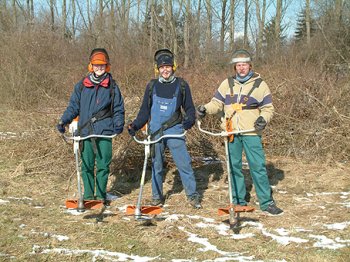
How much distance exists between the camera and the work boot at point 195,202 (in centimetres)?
555

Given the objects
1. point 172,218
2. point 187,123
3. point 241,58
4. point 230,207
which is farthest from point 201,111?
point 172,218

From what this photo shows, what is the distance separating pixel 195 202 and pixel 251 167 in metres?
0.89

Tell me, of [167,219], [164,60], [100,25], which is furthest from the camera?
[100,25]

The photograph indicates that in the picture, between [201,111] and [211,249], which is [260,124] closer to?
[201,111]

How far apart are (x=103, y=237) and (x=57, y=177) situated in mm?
2651

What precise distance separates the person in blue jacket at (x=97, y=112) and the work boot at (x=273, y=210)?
2125 millimetres

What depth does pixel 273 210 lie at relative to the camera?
530 cm

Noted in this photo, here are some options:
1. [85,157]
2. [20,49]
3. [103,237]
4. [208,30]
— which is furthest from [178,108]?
[208,30]

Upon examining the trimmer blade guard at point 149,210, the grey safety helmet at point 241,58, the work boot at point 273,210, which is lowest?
the work boot at point 273,210

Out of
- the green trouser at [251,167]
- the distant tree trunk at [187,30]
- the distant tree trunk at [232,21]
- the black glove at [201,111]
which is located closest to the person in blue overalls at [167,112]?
the black glove at [201,111]

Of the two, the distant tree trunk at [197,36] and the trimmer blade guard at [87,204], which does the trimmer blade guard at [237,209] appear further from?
the distant tree trunk at [197,36]

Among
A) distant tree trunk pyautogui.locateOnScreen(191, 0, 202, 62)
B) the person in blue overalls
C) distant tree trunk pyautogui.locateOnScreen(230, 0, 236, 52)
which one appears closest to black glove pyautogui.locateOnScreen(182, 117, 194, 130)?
the person in blue overalls

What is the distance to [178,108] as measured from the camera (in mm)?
5402

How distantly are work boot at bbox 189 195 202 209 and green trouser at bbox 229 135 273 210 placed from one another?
0.48 metres
